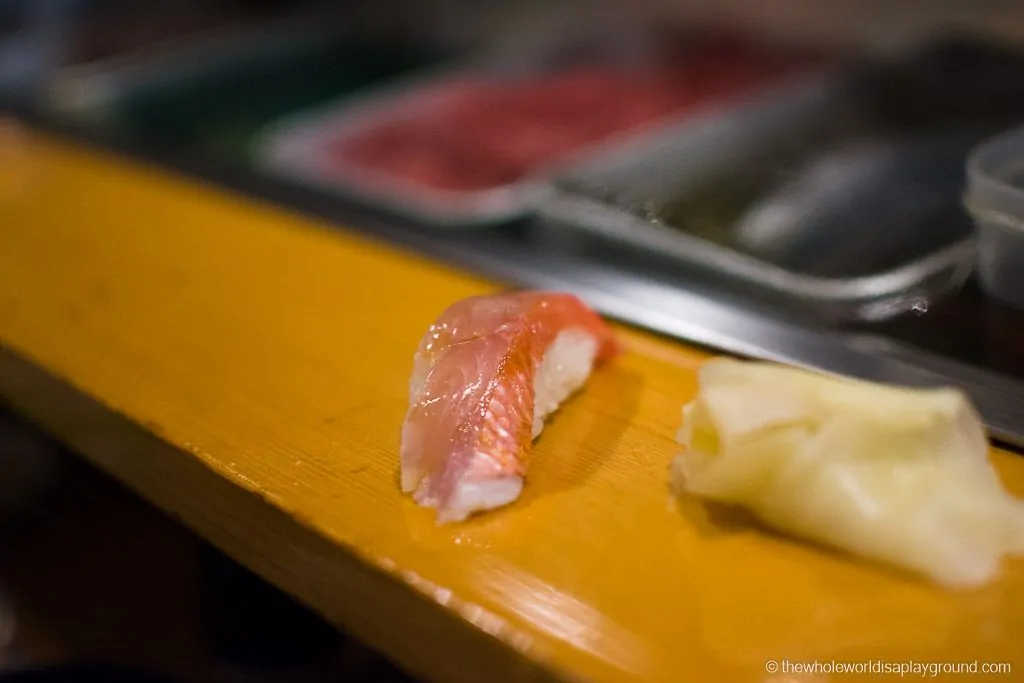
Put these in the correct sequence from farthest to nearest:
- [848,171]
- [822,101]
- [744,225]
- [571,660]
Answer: [822,101]
[848,171]
[744,225]
[571,660]

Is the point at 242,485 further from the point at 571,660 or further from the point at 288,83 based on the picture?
the point at 288,83

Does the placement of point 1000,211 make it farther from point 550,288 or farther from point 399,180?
point 399,180

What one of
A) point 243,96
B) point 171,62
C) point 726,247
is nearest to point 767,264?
point 726,247

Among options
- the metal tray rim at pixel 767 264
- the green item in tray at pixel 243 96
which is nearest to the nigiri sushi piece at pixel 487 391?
the metal tray rim at pixel 767 264

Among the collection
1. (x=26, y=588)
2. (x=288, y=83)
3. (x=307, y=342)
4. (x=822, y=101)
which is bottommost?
(x=26, y=588)

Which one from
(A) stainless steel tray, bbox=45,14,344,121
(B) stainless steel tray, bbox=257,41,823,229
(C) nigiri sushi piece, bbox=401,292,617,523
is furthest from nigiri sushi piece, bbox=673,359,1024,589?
Answer: (A) stainless steel tray, bbox=45,14,344,121

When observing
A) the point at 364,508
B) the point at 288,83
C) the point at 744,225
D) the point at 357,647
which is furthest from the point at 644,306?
the point at 288,83

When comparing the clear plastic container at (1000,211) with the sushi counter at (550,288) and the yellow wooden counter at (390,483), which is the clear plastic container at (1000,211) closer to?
the sushi counter at (550,288)

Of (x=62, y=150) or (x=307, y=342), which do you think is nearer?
(x=307, y=342)
